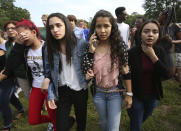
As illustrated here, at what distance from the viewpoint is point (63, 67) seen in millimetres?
1919

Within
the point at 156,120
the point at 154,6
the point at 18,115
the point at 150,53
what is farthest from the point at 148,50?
the point at 154,6

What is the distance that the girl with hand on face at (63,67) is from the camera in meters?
1.82

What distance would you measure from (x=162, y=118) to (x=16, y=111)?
365 centimetres

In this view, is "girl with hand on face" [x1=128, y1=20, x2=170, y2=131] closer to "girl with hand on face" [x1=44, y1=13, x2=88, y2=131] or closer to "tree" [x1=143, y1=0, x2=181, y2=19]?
"girl with hand on face" [x1=44, y1=13, x2=88, y2=131]

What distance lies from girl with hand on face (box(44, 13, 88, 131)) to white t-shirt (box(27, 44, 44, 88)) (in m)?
0.30

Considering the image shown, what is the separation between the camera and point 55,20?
1.76 m

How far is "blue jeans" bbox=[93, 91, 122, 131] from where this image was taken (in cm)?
183

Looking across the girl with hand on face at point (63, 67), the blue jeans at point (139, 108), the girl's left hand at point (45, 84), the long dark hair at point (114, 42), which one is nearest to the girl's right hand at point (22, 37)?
the girl with hand on face at point (63, 67)

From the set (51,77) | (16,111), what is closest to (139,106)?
(51,77)

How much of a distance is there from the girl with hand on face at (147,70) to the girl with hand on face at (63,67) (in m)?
0.74

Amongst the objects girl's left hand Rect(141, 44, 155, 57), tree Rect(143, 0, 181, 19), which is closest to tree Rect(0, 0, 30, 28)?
tree Rect(143, 0, 181, 19)

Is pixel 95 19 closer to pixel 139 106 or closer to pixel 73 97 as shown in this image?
pixel 73 97

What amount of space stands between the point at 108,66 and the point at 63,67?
2.12 feet

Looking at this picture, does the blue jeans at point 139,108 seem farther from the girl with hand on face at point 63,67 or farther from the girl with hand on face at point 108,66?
the girl with hand on face at point 63,67
